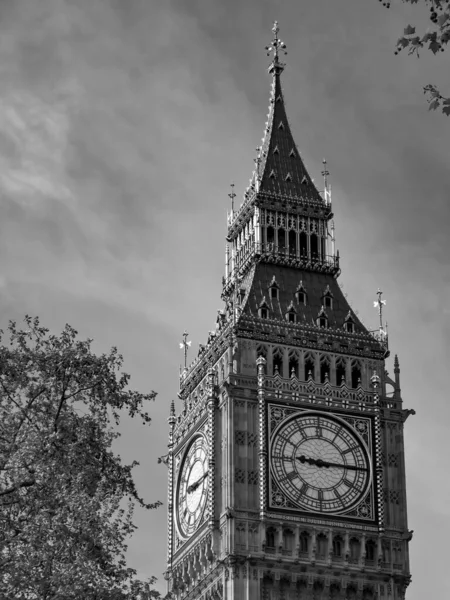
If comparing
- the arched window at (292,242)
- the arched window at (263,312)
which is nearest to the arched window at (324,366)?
the arched window at (263,312)

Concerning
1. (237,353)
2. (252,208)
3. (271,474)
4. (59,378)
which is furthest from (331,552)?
(59,378)

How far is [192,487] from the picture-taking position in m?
94.5

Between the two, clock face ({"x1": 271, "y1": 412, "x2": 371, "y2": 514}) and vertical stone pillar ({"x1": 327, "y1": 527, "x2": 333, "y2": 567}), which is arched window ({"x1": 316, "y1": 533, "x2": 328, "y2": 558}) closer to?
vertical stone pillar ({"x1": 327, "y1": 527, "x2": 333, "y2": 567})

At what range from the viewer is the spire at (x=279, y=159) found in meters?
103

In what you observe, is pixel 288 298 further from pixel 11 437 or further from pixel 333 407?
pixel 11 437

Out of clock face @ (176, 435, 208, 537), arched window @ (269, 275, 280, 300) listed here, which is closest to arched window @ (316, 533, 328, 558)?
clock face @ (176, 435, 208, 537)

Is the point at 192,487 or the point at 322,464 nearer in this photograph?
the point at 322,464

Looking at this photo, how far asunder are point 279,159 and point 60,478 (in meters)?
60.9

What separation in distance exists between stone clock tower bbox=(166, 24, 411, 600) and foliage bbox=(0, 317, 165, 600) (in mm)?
39429

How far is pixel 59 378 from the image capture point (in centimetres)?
4912

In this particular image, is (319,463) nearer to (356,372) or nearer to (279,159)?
(356,372)

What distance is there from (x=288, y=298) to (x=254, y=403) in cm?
875

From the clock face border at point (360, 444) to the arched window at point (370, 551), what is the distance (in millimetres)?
1209

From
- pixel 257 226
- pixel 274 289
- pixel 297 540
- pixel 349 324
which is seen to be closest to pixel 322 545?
pixel 297 540
